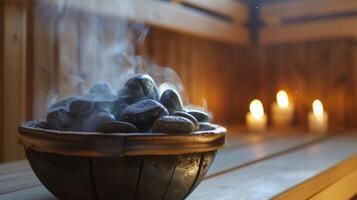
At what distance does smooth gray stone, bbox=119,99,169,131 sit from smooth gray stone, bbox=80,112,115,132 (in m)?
0.03

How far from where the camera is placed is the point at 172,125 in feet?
2.73

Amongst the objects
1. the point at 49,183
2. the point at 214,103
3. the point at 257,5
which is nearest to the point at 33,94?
the point at 49,183

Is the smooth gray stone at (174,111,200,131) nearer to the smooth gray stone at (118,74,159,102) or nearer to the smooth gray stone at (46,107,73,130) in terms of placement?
the smooth gray stone at (118,74,159,102)

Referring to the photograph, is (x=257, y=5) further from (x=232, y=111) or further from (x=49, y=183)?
(x=49, y=183)

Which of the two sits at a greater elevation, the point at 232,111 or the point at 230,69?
the point at 230,69

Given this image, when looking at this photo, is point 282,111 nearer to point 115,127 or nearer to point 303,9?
point 303,9

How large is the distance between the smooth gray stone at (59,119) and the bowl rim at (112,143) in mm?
66

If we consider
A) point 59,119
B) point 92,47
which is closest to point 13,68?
point 92,47

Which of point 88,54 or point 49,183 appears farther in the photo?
point 88,54

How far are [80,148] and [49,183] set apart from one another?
0.14 meters

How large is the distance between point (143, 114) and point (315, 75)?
2114mm

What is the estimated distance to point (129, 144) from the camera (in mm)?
774

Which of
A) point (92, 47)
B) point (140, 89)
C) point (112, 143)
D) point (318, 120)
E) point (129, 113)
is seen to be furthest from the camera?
point (318, 120)

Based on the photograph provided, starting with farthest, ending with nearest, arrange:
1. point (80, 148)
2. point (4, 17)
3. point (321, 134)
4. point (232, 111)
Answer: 1. point (232, 111)
2. point (321, 134)
3. point (4, 17)
4. point (80, 148)
